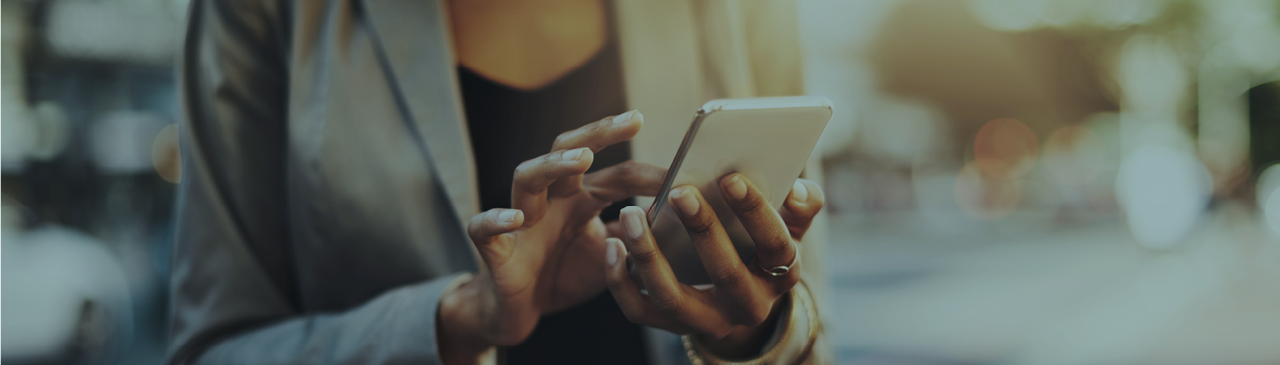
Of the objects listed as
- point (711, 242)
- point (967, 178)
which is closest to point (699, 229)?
point (711, 242)

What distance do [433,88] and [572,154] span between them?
1.21 feet

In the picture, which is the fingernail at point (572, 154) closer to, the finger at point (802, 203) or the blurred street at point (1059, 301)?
the finger at point (802, 203)

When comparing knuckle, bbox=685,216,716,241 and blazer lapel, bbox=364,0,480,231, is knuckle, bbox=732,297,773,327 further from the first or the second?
blazer lapel, bbox=364,0,480,231

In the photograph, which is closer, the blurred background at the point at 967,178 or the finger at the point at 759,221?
the finger at the point at 759,221

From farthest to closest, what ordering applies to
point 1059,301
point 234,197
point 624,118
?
point 1059,301 → point 234,197 → point 624,118

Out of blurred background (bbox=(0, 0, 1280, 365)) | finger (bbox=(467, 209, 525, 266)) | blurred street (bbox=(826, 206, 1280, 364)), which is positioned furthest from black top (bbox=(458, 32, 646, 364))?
blurred street (bbox=(826, 206, 1280, 364))

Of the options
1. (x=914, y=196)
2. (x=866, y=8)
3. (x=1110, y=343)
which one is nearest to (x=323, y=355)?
(x=866, y=8)

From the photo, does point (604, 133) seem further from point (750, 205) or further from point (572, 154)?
point (750, 205)

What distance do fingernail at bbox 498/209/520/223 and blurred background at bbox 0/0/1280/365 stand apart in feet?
1.76

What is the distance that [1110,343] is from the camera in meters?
5.10

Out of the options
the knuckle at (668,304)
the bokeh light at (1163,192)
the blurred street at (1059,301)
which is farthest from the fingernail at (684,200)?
the bokeh light at (1163,192)

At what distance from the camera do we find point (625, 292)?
0.63 m

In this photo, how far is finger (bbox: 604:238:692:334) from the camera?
622mm

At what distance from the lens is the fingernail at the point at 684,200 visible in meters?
0.53
